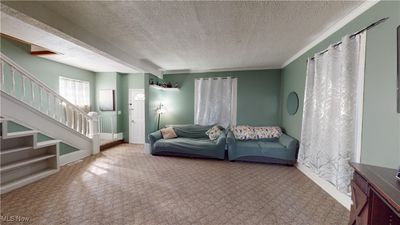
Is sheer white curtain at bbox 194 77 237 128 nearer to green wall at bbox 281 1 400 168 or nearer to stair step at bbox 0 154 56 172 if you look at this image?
green wall at bbox 281 1 400 168

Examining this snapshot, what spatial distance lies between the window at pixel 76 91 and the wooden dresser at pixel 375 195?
6.33 meters

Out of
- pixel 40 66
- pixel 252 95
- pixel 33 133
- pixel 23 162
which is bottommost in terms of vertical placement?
pixel 23 162

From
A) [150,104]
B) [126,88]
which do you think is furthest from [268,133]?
[126,88]

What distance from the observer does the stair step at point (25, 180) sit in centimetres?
244

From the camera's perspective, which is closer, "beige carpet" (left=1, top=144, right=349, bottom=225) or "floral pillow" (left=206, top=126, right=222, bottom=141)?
"beige carpet" (left=1, top=144, right=349, bottom=225)

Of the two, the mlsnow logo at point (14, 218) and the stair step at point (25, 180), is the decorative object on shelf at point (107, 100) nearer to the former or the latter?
the stair step at point (25, 180)

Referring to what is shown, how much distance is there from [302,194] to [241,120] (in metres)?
2.71

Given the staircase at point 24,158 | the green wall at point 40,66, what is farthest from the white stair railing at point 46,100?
the staircase at point 24,158

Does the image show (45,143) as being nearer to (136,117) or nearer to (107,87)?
(136,117)

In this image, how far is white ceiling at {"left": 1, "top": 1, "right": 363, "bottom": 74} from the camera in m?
1.82

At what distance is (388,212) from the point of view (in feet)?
3.88

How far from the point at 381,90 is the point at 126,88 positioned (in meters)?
6.06

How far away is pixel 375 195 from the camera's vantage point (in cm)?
119

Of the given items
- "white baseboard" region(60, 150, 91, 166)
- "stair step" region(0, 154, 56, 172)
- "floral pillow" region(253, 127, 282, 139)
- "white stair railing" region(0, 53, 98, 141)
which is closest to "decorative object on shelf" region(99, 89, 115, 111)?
"white stair railing" region(0, 53, 98, 141)
